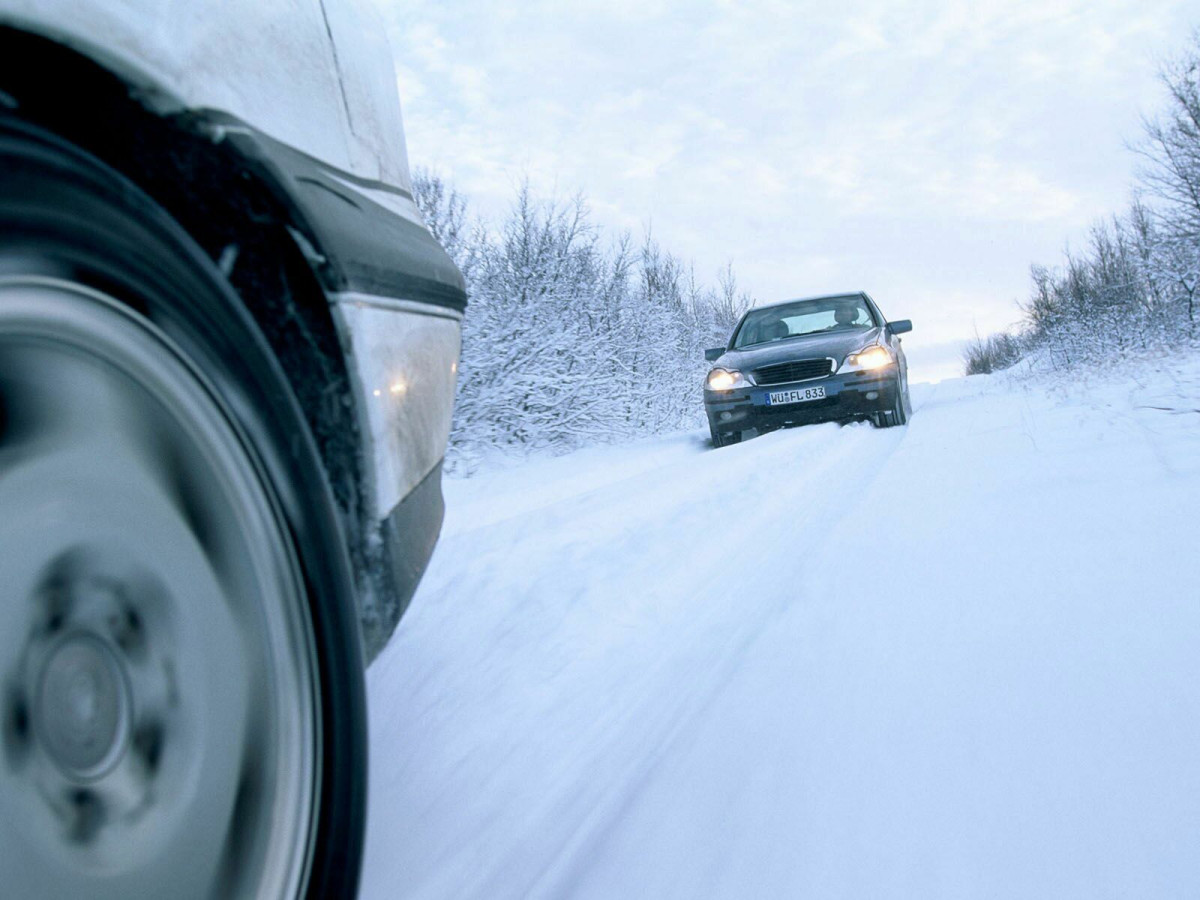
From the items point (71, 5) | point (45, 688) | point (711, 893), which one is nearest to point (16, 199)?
point (71, 5)

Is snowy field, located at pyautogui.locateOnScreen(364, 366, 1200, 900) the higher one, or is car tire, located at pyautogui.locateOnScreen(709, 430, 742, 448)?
car tire, located at pyautogui.locateOnScreen(709, 430, 742, 448)

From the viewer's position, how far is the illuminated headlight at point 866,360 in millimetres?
Answer: 7730

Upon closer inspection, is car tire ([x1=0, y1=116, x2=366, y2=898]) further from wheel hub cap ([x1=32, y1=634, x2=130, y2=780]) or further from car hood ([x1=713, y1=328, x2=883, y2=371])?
car hood ([x1=713, y1=328, x2=883, y2=371])

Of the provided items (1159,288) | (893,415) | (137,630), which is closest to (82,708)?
(137,630)

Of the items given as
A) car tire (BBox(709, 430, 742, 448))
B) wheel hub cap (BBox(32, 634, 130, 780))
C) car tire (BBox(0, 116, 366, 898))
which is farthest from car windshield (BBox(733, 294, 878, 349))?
wheel hub cap (BBox(32, 634, 130, 780))

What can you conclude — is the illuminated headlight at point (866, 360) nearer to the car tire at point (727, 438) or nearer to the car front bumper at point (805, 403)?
the car front bumper at point (805, 403)

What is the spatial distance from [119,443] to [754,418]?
23.4 feet

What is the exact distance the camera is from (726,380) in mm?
7891

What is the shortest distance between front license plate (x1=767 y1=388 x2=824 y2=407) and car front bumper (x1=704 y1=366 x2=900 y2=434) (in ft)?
0.09

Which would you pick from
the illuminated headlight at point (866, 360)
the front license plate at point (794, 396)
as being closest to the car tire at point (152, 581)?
the front license plate at point (794, 396)

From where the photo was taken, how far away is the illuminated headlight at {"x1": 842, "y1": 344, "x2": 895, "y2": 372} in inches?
304

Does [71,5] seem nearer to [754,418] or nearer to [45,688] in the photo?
[45,688]

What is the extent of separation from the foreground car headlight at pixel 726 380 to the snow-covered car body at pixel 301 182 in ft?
20.8

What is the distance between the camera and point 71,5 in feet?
2.74
